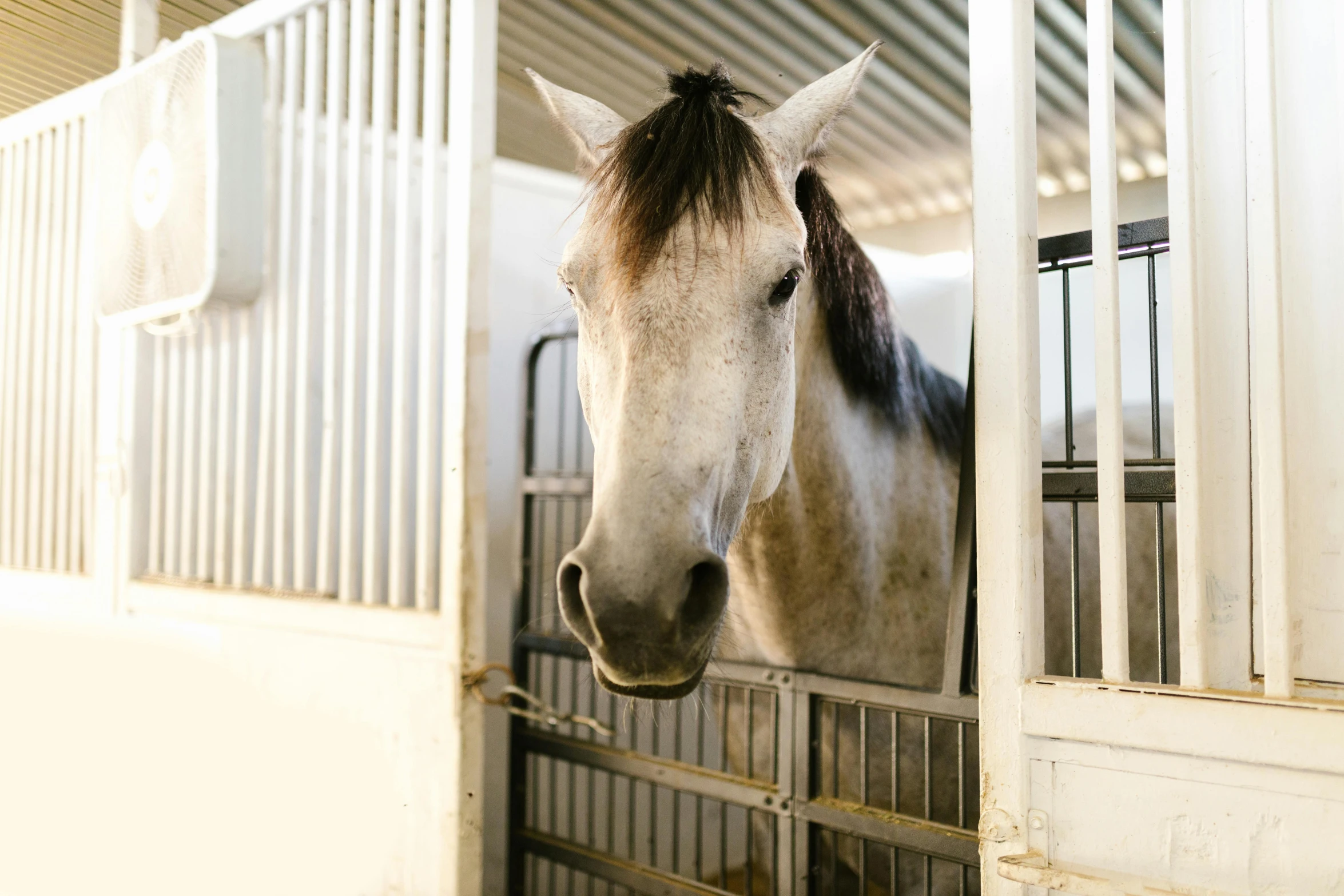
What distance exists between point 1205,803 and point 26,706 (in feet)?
10.1

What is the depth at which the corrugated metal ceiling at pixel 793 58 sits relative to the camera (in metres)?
2.11

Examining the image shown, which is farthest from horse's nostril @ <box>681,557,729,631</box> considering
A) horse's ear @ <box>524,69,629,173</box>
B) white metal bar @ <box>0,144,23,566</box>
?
white metal bar @ <box>0,144,23,566</box>

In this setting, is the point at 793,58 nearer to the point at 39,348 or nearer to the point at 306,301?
the point at 306,301

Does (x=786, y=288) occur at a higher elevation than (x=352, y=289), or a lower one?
lower

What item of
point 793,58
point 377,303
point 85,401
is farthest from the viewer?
point 85,401

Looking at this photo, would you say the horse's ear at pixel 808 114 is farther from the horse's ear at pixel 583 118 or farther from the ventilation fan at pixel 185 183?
the ventilation fan at pixel 185 183

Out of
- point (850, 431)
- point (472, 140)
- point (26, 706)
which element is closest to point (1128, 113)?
point (850, 431)

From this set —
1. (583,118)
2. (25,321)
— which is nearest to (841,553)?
(583,118)

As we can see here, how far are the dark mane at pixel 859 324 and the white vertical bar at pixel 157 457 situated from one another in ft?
5.98

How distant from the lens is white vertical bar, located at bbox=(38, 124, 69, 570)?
8.57 feet

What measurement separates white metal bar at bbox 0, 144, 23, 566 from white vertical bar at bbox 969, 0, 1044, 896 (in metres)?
3.10

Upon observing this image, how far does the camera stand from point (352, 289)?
1767 millimetres

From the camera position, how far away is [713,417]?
94cm

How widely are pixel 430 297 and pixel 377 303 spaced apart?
0.19 meters
